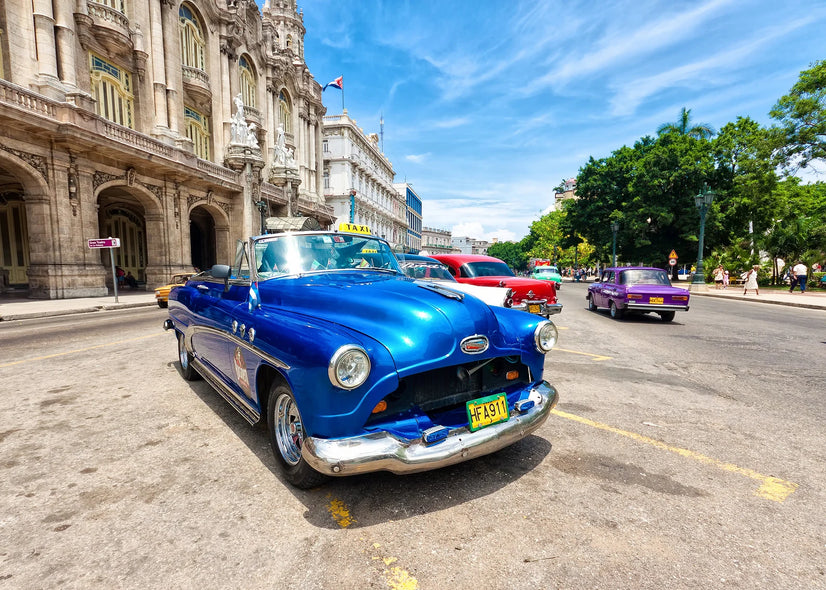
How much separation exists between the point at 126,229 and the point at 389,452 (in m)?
31.5

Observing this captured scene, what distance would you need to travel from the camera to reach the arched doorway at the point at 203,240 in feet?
106

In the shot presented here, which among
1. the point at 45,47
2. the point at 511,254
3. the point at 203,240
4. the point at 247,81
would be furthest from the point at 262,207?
the point at 511,254

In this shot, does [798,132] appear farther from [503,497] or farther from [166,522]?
[166,522]

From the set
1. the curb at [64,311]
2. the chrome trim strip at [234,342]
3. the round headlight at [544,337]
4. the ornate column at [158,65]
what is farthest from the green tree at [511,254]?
the round headlight at [544,337]

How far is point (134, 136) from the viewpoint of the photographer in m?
19.9

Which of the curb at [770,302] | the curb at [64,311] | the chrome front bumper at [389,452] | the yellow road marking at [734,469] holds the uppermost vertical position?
the chrome front bumper at [389,452]

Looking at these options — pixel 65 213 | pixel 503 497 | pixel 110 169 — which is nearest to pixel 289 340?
pixel 503 497

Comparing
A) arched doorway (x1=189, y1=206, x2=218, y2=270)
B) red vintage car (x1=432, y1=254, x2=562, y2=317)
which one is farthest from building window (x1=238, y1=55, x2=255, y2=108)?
red vintage car (x1=432, y1=254, x2=562, y2=317)

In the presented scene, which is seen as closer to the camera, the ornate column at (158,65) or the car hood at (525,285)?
the car hood at (525,285)

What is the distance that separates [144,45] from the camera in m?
22.3

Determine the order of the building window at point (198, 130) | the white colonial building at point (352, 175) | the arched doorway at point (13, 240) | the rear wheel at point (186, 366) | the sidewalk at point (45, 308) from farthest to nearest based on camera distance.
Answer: the white colonial building at point (352, 175)
the building window at point (198, 130)
the arched doorway at point (13, 240)
the sidewalk at point (45, 308)
the rear wheel at point (186, 366)

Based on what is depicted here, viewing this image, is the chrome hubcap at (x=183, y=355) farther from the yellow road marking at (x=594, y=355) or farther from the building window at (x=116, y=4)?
the building window at (x=116, y=4)

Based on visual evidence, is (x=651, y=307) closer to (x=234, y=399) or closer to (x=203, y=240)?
(x=234, y=399)

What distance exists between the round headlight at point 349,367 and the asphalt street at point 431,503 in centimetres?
84
